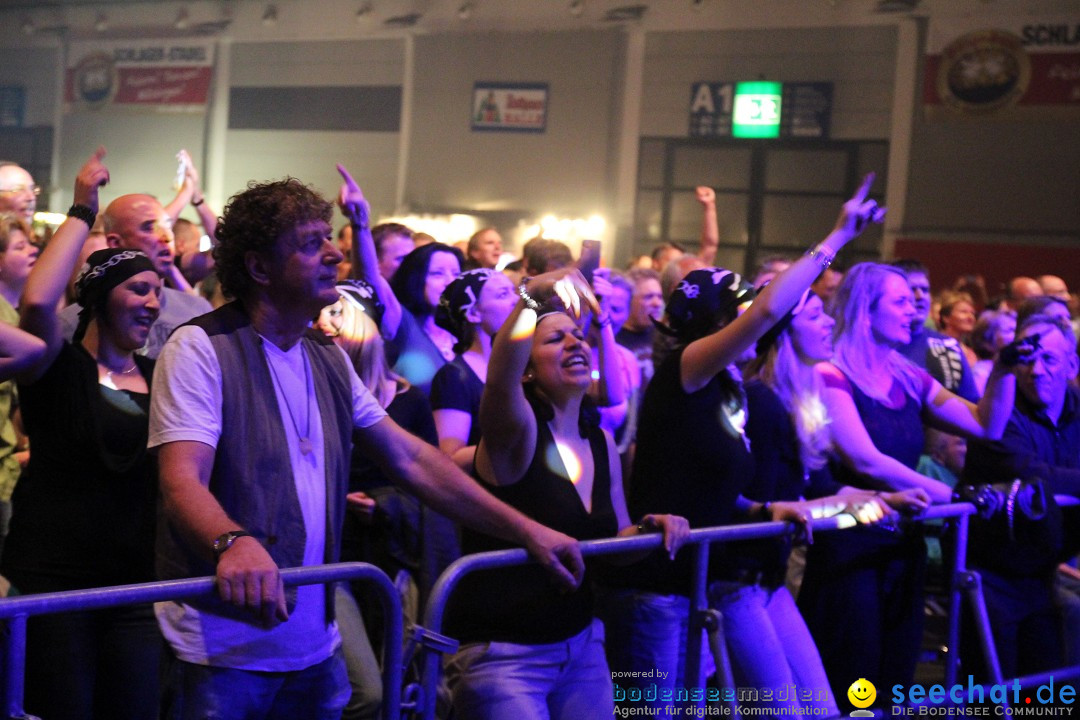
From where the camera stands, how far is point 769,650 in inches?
128

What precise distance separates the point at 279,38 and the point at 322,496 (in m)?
18.2

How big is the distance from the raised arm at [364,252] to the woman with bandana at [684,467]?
1.23 meters

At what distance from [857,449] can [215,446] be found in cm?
224

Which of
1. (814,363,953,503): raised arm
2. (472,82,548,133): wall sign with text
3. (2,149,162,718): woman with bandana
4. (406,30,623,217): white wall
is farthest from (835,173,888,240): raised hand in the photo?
(472,82,548,133): wall sign with text

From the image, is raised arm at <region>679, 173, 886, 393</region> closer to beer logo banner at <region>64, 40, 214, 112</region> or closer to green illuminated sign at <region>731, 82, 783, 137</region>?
green illuminated sign at <region>731, 82, 783, 137</region>

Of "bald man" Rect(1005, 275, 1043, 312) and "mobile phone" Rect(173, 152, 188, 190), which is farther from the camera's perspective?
"bald man" Rect(1005, 275, 1043, 312)

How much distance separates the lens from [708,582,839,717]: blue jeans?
324 cm

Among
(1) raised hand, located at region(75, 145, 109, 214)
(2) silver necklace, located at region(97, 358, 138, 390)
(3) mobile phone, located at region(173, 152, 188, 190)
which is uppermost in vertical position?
(3) mobile phone, located at region(173, 152, 188, 190)

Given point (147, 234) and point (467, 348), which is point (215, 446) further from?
point (147, 234)

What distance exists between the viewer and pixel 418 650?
2.69 m

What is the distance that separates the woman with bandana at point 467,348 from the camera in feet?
12.5

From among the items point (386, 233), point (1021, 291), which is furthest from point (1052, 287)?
point (386, 233)

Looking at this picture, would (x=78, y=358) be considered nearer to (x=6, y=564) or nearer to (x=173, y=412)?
(x=6, y=564)

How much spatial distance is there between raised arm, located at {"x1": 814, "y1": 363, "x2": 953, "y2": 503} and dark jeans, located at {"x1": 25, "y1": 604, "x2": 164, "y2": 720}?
6.98ft
